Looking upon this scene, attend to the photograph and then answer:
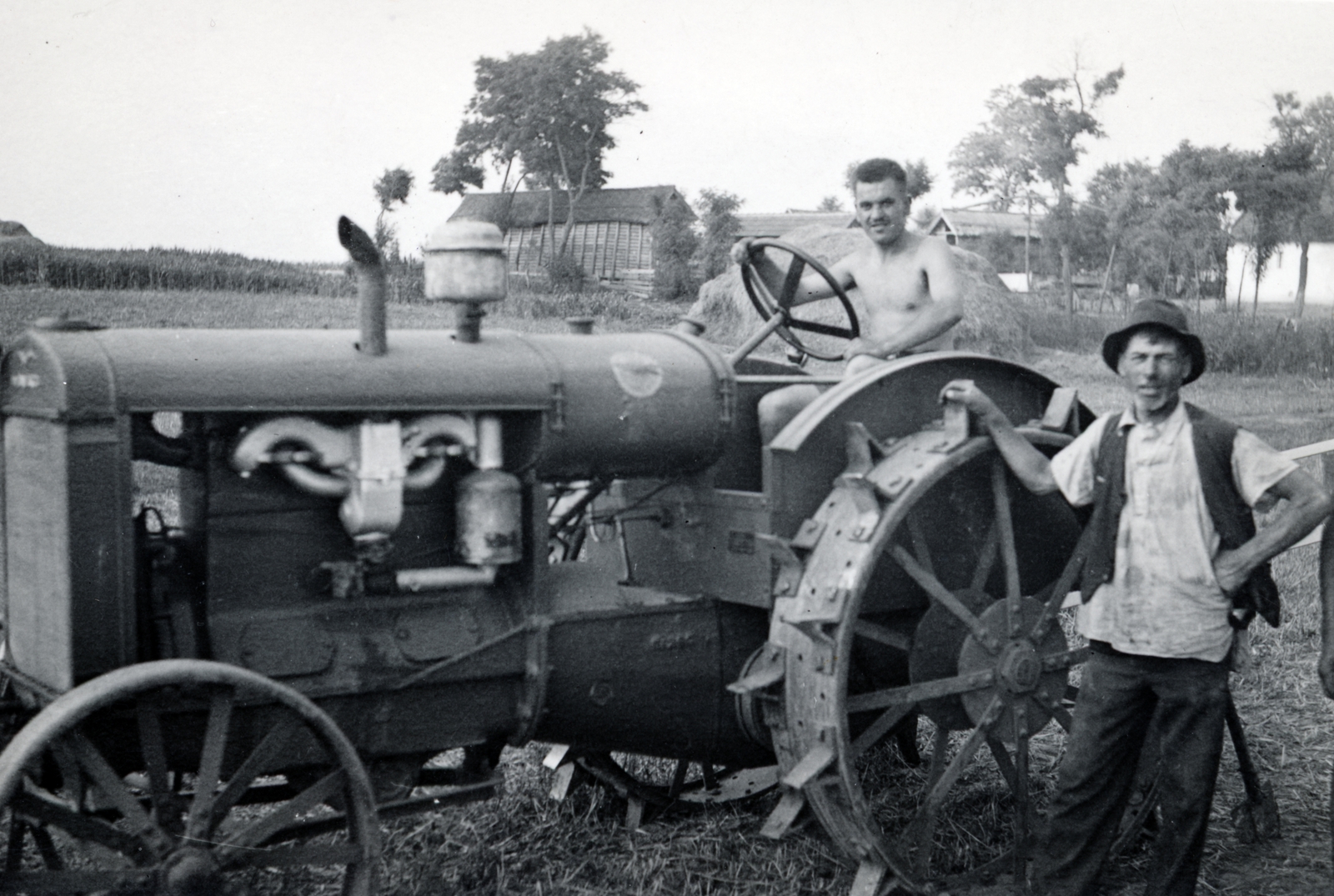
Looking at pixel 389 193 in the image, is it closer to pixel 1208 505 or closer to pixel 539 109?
pixel 539 109

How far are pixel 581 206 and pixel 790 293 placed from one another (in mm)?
7106

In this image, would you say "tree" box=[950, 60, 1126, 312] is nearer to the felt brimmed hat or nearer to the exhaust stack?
the felt brimmed hat

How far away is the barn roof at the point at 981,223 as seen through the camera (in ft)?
59.4

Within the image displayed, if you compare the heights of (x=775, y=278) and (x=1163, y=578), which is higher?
(x=775, y=278)

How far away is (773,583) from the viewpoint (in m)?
3.71

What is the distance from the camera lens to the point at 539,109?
8484mm

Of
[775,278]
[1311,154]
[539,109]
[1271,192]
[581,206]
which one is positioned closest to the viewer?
[775,278]

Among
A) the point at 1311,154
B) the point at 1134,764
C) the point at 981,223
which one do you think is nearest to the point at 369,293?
the point at 1134,764

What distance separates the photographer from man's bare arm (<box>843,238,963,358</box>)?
441 cm

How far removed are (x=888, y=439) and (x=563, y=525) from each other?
1.02 m

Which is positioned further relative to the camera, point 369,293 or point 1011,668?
point 1011,668

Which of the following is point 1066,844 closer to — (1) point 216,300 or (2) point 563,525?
(2) point 563,525

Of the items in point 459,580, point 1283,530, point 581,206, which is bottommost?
point 459,580

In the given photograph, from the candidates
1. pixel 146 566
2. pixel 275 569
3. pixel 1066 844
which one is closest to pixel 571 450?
pixel 275 569
